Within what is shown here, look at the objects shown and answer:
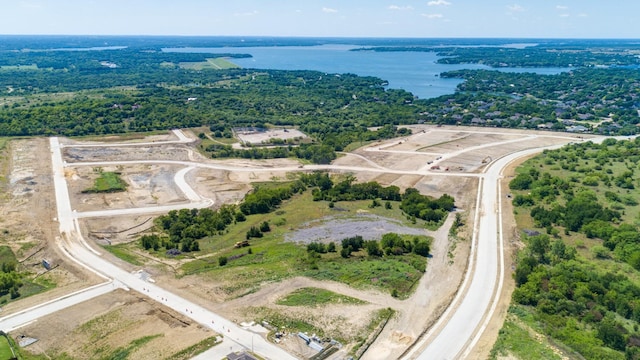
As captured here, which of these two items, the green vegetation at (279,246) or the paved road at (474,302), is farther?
the green vegetation at (279,246)

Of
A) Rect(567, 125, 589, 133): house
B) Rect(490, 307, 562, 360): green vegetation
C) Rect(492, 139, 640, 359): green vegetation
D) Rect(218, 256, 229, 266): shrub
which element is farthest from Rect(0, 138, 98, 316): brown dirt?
Rect(567, 125, 589, 133): house

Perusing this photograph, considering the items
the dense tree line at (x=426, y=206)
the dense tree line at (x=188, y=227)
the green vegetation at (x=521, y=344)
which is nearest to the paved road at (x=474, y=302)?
the green vegetation at (x=521, y=344)

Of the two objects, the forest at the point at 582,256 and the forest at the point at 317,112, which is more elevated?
the forest at the point at 317,112

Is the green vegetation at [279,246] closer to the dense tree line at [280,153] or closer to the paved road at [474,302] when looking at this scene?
the paved road at [474,302]

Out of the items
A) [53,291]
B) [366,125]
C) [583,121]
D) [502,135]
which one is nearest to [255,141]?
[366,125]

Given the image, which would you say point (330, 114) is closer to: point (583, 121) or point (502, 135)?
point (502, 135)

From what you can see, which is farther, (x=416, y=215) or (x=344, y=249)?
(x=416, y=215)

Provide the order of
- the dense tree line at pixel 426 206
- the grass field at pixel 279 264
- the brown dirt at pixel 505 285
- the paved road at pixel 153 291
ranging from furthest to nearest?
the dense tree line at pixel 426 206, the grass field at pixel 279 264, the paved road at pixel 153 291, the brown dirt at pixel 505 285

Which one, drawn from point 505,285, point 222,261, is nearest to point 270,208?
point 222,261
